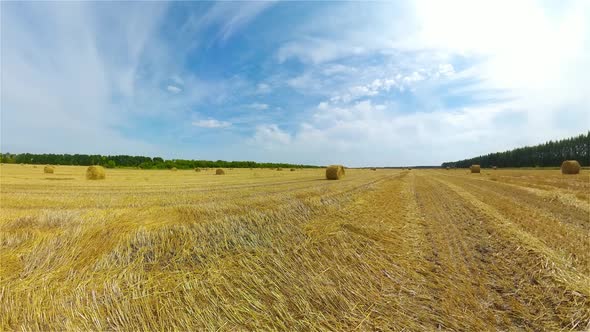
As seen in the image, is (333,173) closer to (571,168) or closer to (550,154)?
(571,168)

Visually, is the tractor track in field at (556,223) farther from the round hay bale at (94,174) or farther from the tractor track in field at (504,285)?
the round hay bale at (94,174)

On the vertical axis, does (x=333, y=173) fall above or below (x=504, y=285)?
above

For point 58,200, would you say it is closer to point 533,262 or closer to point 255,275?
point 255,275

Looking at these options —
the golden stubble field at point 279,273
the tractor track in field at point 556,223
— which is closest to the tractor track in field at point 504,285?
the golden stubble field at point 279,273

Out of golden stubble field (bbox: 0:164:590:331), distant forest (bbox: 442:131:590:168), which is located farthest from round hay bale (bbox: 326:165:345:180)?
distant forest (bbox: 442:131:590:168)

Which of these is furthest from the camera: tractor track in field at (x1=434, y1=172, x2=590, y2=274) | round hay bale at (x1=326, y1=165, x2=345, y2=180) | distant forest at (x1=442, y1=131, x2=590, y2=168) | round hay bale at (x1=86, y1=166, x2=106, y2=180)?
distant forest at (x1=442, y1=131, x2=590, y2=168)

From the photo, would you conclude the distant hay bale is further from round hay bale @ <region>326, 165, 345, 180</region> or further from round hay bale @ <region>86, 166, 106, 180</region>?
round hay bale @ <region>86, 166, 106, 180</region>

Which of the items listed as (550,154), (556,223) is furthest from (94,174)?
(550,154)

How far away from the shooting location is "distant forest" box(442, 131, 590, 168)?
277ft

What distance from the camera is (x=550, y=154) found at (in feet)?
300

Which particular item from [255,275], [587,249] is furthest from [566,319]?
[255,275]

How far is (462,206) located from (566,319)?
7.80m

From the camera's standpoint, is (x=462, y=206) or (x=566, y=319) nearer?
(x=566, y=319)

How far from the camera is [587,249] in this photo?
576 centimetres
